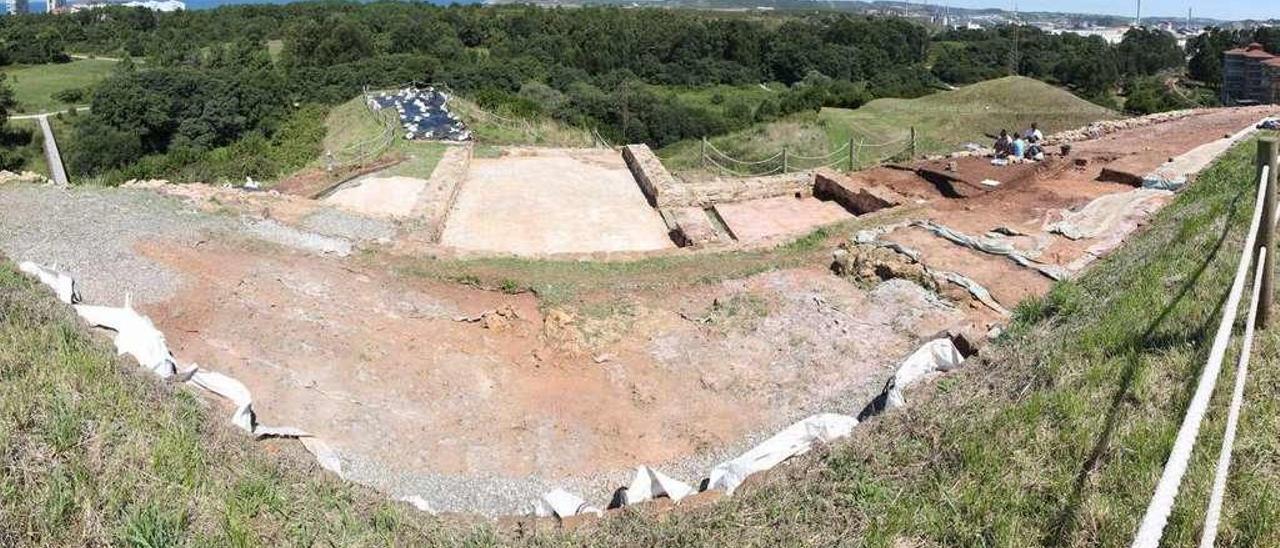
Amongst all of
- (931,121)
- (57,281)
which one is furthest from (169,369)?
(931,121)

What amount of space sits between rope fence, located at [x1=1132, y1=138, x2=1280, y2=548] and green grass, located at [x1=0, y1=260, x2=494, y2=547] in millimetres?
2778

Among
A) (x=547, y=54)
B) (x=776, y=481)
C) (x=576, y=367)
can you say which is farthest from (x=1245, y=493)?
(x=547, y=54)

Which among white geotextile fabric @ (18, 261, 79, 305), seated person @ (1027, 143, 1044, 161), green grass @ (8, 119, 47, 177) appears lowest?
green grass @ (8, 119, 47, 177)

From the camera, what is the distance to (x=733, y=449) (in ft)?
21.1

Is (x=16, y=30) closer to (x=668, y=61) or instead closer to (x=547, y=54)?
(x=547, y=54)

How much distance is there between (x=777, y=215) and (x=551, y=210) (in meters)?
3.65

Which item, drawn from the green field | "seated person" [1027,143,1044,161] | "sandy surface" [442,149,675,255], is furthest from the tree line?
"seated person" [1027,143,1044,161]

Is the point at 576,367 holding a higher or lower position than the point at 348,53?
lower

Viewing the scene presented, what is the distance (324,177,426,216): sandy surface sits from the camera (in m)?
13.6

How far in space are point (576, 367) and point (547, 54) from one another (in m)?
57.9

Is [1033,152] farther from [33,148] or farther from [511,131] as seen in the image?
[33,148]

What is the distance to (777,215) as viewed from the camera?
13273mm

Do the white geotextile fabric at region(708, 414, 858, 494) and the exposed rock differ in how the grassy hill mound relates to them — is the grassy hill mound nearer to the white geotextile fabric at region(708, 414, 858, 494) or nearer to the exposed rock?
the exposed rock

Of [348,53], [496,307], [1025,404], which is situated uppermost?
[348,53]
